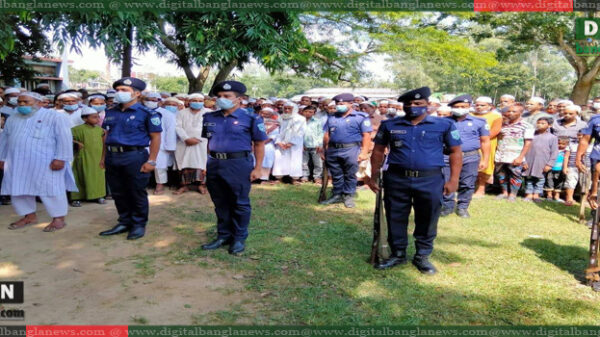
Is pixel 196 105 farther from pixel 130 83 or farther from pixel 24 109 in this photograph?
pixel 24 109

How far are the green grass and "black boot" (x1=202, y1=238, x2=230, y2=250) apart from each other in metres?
0.09

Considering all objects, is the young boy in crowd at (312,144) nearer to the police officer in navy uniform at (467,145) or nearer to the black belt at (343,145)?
the black belt at (343,145)

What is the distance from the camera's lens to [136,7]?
4852 millimetres

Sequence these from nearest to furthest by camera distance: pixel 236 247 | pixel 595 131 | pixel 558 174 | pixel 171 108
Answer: pixel 236 247 < pixel 595 131 < pixel 558 174 < pixel 171 108

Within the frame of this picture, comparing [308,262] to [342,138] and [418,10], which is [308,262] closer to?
[342,138]

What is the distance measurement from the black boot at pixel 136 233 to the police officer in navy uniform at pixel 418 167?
2.82 metres

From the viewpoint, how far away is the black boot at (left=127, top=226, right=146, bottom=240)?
201 inches

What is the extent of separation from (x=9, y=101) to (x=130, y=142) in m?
3.81

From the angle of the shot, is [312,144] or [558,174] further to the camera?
[312,144]

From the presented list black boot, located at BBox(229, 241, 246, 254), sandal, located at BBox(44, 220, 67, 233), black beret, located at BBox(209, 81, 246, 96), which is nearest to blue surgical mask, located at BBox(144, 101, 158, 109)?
sandal, located at BBox(44, 220, 67, 233)

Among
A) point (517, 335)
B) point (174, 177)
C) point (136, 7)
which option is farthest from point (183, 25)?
point (517, 335)

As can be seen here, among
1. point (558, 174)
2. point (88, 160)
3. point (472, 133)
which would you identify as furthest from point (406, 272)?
point (558, 174)

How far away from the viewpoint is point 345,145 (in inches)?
266

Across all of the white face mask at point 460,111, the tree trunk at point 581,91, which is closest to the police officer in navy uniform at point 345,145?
the white face mask at point 460,111
